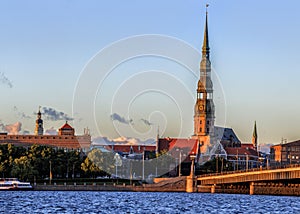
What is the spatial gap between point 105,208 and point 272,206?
25.6 metres

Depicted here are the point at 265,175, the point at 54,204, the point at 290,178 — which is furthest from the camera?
the point at 265,175

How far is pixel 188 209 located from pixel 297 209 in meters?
14.8

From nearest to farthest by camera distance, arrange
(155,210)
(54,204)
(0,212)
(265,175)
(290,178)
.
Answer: (0,212), (155,210), (54,204), (290,178), (265,175)

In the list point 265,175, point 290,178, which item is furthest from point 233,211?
point 265,175

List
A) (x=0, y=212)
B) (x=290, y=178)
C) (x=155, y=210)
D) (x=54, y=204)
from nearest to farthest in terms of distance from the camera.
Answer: (x=0, y=212)
(x=155, y=210)
(x=54, y=204)
(x=290, y=178)

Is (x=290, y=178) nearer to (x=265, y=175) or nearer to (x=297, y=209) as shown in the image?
(x=265, y=175)

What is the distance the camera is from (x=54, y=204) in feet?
490

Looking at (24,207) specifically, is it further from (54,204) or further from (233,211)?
(233,211)

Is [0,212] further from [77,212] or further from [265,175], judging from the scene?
[265,175]

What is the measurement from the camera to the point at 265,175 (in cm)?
19300

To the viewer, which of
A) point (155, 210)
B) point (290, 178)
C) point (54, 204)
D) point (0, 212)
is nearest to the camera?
point (0, 212)

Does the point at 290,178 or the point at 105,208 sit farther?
the point at 290,178

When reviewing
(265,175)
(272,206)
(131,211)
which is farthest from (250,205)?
(265,175)

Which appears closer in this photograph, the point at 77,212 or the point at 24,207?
the point at 77,212
